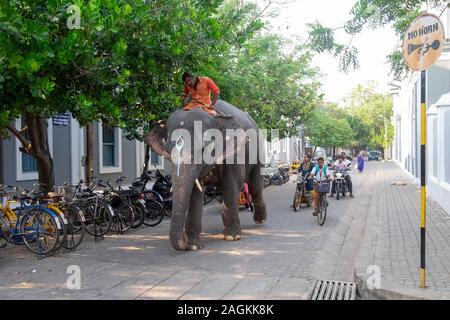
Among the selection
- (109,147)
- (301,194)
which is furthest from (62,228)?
(109,147)

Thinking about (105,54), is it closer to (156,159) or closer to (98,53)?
(98,53)

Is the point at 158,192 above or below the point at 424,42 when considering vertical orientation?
below

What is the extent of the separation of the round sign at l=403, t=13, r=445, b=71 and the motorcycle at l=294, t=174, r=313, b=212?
8283 mm

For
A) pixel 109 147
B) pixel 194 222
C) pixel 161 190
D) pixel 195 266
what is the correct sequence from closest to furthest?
pixel 195 266 → pixel 194 222 → pixel 161 190 → pixel 109 147

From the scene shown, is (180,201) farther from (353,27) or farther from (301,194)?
(301,194)

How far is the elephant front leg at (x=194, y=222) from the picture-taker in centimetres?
852

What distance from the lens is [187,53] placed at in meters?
8.40

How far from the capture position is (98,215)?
373 inches

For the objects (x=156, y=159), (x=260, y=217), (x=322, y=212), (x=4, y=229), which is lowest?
(x=260, y=217)

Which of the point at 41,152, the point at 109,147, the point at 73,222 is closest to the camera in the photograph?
the point at 73,222

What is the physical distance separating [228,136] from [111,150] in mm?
10783

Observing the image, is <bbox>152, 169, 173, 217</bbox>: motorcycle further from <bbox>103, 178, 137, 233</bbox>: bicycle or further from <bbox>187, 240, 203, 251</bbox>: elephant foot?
<bbox>187, 240, 203, 251</bbox>: elephant foot

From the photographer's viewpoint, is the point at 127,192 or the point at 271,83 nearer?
the point at 127,192

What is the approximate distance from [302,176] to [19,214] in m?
8.55
